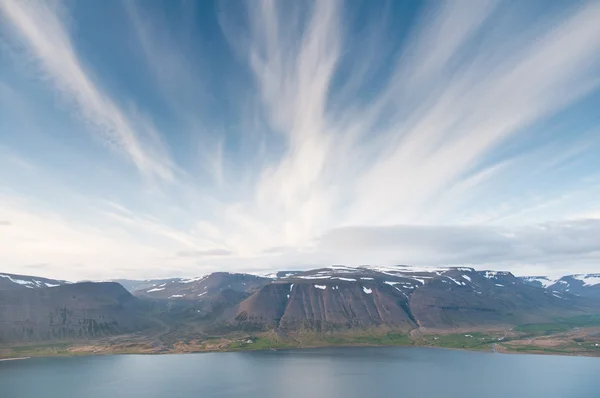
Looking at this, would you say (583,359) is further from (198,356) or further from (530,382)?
(198,356)

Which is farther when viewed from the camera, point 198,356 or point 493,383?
point 198,356

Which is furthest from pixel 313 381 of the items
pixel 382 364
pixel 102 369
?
pixel 102 369

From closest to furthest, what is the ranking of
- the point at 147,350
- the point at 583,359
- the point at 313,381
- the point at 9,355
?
the point at 313,381, the point at 583,359, the point at 9,355, the point at 147,350

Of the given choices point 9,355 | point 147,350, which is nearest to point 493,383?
point 147,350

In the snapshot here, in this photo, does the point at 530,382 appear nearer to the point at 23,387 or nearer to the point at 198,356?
the point at 198,356

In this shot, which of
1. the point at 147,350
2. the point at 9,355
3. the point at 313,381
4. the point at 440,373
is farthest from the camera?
the point at 147,350

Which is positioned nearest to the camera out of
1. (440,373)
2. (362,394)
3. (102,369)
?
(362,394)
